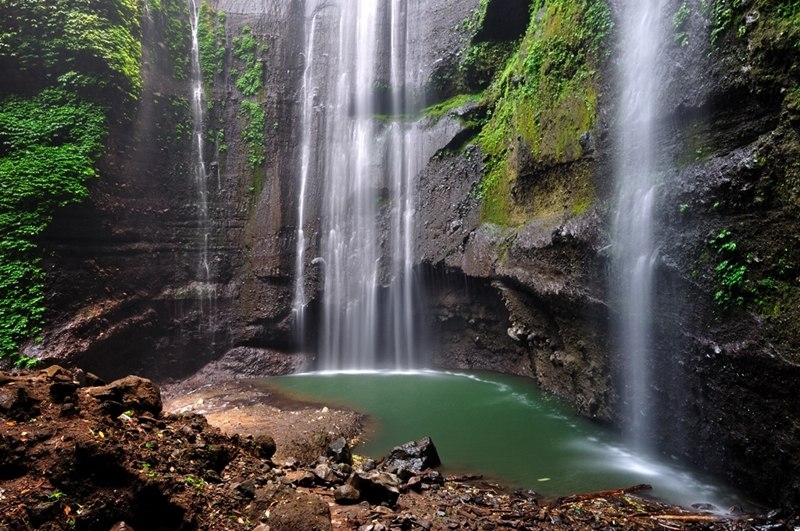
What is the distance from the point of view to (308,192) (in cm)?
1620

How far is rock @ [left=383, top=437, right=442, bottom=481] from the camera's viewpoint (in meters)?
5.71

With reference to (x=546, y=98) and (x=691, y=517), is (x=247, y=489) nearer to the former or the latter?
(x=691, y=517)

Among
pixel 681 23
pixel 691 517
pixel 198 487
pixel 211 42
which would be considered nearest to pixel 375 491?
pixel 198 487

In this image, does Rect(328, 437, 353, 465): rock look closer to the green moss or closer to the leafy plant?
the leafy plant

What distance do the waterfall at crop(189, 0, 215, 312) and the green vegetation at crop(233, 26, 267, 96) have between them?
143cm

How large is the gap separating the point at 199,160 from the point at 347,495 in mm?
14786

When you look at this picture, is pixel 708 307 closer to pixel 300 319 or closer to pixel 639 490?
pixel 639 490

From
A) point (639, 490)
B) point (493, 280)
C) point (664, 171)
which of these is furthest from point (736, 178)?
point (493, 280)

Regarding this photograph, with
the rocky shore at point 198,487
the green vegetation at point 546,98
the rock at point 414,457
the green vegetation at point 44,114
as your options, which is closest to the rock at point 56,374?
the rocky shore at point 198,487

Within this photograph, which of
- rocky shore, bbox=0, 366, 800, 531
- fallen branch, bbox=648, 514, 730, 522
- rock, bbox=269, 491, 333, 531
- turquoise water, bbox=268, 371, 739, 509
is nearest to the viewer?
rocky shore, bbox=0, 366, 800, 531

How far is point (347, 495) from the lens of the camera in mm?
3988

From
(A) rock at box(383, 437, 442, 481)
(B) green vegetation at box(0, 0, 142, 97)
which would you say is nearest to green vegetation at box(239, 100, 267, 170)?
(B) green vegetation at box(0, 0, 142, 97)

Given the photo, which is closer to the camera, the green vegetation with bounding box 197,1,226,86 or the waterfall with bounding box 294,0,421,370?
the waterfall with bounding box 294,0,421,370

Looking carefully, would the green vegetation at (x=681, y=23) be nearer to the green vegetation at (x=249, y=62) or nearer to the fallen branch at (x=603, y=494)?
the fallen branch at (x=603, y=494)
